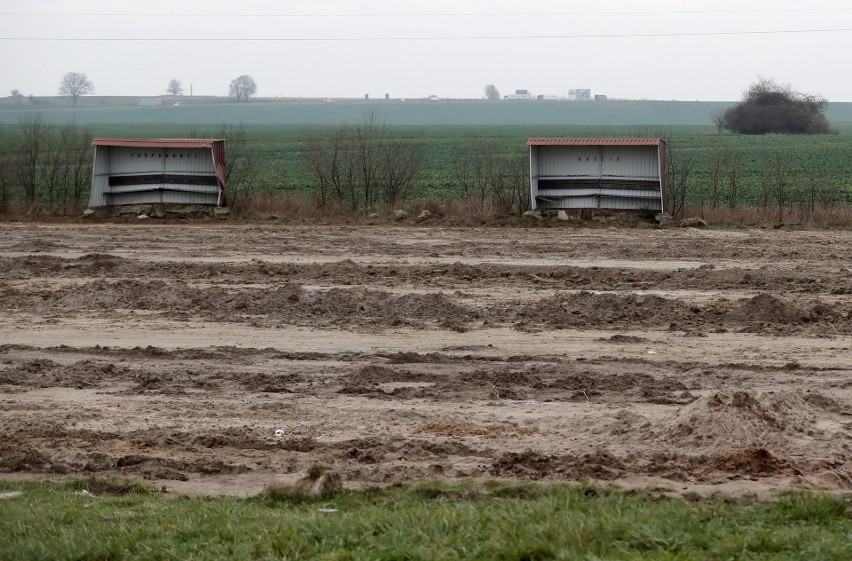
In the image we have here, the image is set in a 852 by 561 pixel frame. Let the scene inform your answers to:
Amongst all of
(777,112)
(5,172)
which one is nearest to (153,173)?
(5,172)

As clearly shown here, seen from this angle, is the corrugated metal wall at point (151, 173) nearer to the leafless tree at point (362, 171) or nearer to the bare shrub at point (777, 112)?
the leafless tree at point (362, 171)

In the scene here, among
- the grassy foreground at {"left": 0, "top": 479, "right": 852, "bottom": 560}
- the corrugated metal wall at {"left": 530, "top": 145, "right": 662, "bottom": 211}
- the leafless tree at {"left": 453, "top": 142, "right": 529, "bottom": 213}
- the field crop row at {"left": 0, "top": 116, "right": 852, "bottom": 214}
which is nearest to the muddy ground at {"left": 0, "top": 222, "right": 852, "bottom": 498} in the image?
the grassy foreground at {"left": 0, "top": 479, "right": 852, "bottom": 560}

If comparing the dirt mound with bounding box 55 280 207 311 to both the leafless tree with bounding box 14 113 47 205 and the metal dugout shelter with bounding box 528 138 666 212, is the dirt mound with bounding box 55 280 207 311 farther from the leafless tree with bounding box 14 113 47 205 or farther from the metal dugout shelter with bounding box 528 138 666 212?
the leafless tree with bounding box 14 113 47 205

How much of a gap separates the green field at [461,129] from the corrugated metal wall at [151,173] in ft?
8.65

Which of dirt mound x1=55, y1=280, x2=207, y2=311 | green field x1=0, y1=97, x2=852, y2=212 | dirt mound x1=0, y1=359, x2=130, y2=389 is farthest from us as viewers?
green field x1=0, y1=97, x2=852, y2=212

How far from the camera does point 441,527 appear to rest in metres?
6.10

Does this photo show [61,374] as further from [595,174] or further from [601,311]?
[595,174]

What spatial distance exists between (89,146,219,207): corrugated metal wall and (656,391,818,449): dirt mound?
73.7ft

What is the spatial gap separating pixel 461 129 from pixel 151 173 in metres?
90.8

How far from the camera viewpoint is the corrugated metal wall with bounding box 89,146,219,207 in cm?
2962

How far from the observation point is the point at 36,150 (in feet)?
102

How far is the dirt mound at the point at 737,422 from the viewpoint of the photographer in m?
8.42

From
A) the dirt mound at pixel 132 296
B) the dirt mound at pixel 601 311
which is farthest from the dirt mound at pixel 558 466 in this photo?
the dirt mound at pixel 132 296

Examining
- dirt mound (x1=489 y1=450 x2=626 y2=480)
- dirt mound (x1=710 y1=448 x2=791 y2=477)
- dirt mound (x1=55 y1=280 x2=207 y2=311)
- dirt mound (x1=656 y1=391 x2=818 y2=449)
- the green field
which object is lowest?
dirt mound (x1=489 y1=450 x2=626 y2=480)
